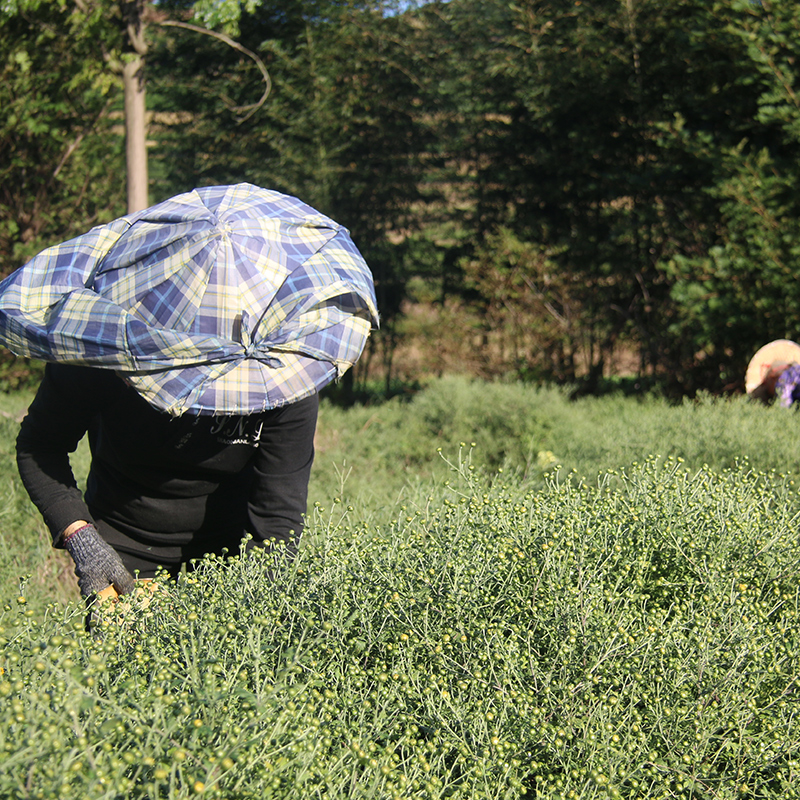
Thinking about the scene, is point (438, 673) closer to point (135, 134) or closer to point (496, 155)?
point (135, 134)

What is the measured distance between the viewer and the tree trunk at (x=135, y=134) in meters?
5.72

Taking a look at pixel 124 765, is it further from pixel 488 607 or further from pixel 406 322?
pixel 406 322

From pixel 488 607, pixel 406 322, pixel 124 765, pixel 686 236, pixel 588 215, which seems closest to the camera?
pixel 124 765

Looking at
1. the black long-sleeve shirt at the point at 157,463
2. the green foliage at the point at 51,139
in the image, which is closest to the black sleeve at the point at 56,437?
the black long-sleeve shirt at the point at 157,463

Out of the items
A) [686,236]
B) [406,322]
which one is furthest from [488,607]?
[406,322]

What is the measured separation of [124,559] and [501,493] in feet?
3.97

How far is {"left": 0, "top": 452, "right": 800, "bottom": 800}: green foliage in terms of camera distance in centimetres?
114

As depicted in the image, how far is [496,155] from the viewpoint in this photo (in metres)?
8.97

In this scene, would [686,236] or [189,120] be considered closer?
[686,236]

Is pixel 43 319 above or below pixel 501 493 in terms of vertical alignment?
above

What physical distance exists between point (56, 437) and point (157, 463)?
12.3 inches

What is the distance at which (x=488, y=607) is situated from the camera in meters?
1.67

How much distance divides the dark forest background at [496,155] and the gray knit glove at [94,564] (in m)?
4.50

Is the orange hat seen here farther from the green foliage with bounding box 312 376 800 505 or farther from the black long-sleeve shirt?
the black long-sleeve shirt
